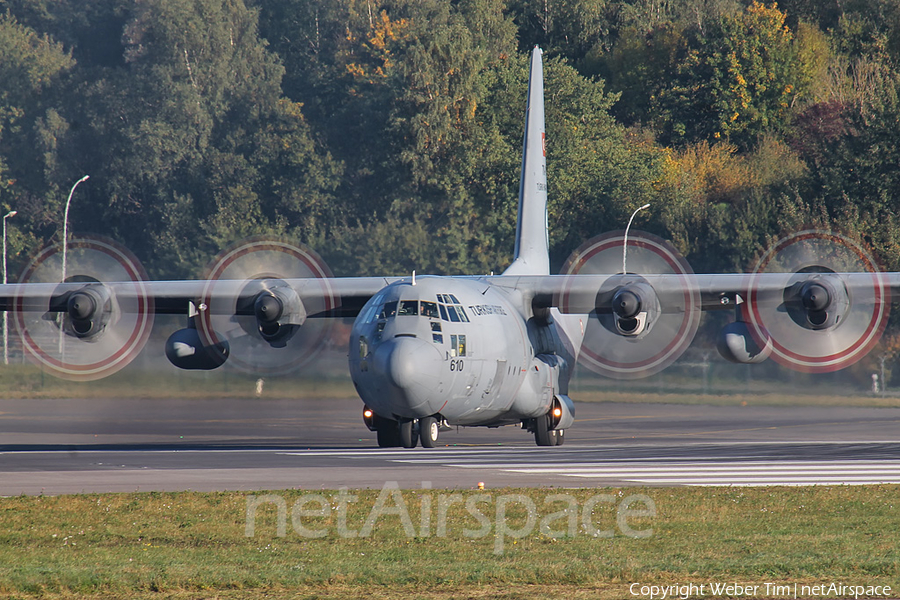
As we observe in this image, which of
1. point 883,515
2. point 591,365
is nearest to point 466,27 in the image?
point 591,365

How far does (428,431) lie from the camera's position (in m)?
23.8

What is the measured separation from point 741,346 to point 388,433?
8287 mm

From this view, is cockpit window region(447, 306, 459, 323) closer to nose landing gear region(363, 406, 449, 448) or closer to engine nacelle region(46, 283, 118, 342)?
nose landing gear region(363, 406, 449, 448)

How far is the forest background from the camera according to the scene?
6241 cm

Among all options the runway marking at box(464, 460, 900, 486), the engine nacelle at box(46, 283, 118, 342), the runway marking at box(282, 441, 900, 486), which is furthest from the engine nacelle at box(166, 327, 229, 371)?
the runway marking at box(464, 460, 900, 486)

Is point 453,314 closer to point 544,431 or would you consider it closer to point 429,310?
point 429,310

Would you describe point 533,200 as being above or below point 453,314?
above

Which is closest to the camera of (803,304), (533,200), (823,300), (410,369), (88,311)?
(410,369)

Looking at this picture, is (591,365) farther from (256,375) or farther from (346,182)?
(346,182)

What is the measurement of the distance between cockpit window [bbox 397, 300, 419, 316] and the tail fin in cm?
713

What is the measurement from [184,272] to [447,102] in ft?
64.2

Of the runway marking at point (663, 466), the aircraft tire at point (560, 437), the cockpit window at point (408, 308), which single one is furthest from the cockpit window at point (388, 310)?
the aircraft tire at point (560, 437)

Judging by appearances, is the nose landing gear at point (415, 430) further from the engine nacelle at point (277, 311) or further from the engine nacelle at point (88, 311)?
the engine nacelle at point (88, 311)

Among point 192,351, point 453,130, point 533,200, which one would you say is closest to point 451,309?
point 192,351
